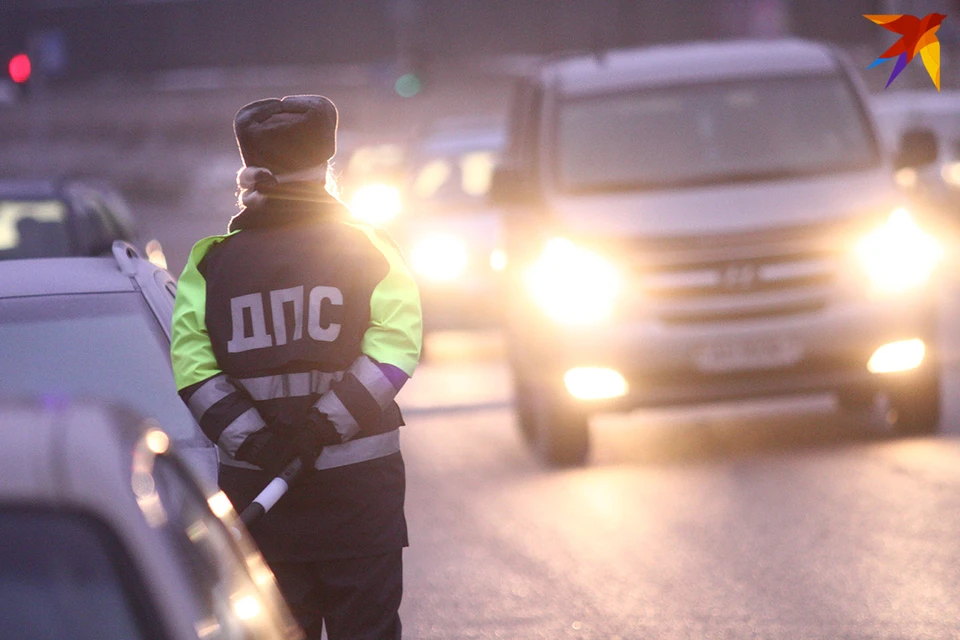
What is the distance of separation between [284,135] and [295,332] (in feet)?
1.59

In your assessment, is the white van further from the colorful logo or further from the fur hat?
the fur hat

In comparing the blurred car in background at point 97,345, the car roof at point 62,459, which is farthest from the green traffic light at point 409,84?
the car roof at point 62,459

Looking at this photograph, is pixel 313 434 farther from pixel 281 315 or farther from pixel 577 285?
pixel 577 285

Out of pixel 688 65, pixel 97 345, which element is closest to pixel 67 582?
pixel 97 345

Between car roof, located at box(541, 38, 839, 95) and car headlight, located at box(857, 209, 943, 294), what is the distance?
124cm

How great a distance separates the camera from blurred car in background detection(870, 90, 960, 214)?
28.5 m

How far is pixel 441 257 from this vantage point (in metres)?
16.9

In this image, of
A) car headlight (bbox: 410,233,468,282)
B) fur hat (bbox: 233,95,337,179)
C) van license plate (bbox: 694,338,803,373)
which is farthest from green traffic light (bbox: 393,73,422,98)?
fur hat (bbox: 233,95,337,179)

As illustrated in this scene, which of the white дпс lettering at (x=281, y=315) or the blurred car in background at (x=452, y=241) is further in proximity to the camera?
the blurred car in background at (x=452, y=241)

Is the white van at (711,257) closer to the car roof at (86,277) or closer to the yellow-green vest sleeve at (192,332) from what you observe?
the car roof at (86,277)

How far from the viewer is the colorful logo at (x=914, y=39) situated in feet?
20.8

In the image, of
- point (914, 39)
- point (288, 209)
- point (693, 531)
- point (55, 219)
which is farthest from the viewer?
point (55, 219)

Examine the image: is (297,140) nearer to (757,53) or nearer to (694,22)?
(757,53)

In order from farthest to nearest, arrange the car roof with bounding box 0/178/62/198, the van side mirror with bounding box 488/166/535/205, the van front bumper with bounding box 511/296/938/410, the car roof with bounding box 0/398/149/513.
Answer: the car roof with bounding box 0/178/62/198 < the van side mirror with bounding box 488/166/535/205 < the van front bumper with bounding box 511/296/938/410 < the car roof with bounding box 0/398/149/513
